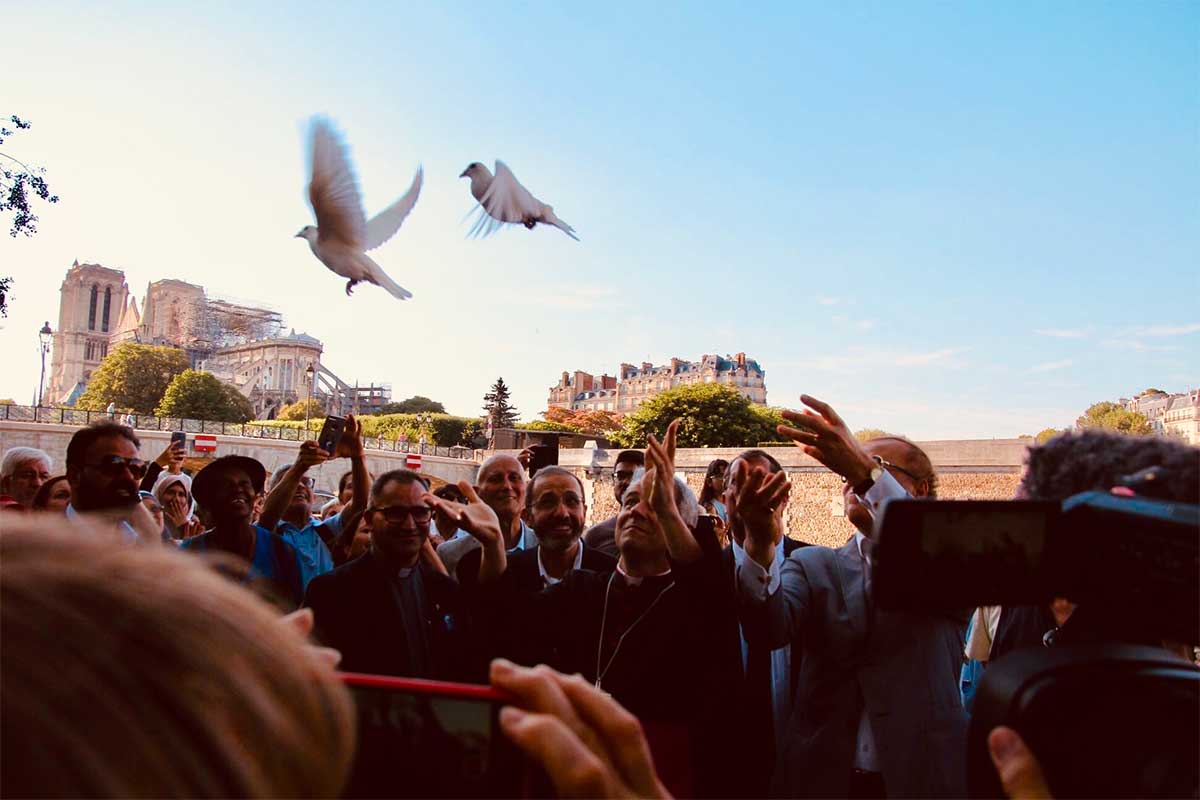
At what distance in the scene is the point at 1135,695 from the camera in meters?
0.95

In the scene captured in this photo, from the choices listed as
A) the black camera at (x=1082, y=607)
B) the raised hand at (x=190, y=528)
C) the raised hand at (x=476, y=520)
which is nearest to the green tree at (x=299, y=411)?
the raised hand at (x=190, y=528)

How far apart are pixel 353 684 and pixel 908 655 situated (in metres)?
2.33

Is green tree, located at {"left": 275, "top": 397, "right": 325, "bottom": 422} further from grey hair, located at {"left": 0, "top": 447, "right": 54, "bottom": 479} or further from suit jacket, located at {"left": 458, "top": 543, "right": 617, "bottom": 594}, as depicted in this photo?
suit jacket, located at {"left": 458, "top": 543, "right": 617, "bottom": 594}

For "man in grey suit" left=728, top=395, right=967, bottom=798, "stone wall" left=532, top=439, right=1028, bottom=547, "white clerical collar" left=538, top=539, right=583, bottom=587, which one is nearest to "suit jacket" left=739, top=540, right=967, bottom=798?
"man in grey suit" left=728, top=395, right=967, bottom=798


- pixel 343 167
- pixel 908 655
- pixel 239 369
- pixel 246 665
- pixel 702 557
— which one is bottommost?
pixel 908 655

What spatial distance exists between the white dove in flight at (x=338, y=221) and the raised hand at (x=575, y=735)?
268cm

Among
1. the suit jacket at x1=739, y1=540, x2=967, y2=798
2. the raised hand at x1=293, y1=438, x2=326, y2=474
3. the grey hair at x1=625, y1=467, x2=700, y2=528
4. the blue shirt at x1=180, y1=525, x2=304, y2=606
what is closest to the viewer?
the suit jacket at x1=739, y1=540, x2=967, y2=798

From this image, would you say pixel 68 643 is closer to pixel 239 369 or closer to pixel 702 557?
pixel 702 557

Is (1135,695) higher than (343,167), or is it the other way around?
(343,167)

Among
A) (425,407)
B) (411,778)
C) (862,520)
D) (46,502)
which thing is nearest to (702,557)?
(862,520)

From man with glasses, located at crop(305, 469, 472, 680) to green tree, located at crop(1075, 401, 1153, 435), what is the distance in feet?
190

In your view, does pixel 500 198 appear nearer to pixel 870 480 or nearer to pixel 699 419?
pixel 870 480

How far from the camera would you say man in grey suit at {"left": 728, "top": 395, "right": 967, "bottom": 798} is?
2572 millimetres

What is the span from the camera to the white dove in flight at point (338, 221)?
3.22 meters
